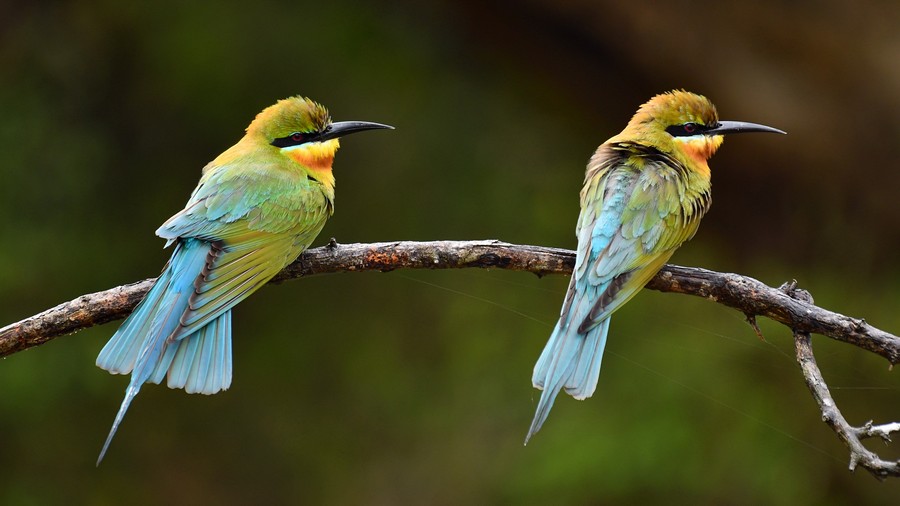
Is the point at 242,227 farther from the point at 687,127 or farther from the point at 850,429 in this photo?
the point at 850,429

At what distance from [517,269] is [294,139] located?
1007mm

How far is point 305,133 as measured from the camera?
3.14 m

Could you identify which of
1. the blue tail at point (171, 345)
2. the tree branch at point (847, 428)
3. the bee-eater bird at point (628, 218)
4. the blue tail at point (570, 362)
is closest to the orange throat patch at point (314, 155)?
the blue tail at point (171, 345)

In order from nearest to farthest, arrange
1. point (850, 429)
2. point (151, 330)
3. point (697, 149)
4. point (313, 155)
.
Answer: point (850, 429)
point (151, 330)
point (697, 149)
point (313, 155)

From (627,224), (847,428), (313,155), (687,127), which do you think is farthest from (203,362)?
(687,127)

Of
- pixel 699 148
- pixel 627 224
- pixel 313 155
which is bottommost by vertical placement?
pixel 313 155

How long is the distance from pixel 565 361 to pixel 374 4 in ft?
8.82

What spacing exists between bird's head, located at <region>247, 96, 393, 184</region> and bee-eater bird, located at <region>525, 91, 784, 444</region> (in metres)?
0.82

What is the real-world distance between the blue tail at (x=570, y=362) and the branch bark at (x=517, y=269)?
6.6 inches

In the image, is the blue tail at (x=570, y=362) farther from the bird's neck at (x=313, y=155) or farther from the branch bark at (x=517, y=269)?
the bird's neck at (x=313, y=155)

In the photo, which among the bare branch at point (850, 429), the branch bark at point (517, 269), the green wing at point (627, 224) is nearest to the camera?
the bare branch at point (850, 429)

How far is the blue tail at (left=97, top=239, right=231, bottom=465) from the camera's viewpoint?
7.84ft

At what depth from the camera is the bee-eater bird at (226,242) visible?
242cm

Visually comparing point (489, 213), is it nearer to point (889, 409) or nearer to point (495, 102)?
point (495, 102)
